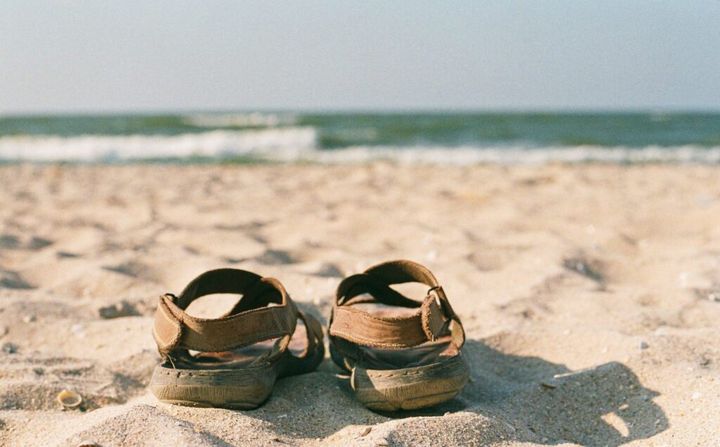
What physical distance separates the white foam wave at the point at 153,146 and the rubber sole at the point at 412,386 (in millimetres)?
10394

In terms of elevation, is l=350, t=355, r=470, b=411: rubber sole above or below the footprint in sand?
above

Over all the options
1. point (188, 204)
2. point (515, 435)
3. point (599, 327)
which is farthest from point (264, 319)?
point (188, 204)

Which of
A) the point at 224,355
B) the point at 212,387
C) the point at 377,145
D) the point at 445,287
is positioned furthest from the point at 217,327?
the point at 377,145

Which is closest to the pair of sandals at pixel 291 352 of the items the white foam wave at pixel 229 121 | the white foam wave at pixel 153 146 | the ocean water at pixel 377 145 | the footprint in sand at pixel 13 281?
the footprint in sand at pixel 13 281

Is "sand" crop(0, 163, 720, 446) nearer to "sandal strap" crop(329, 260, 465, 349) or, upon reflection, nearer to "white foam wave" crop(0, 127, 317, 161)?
"sandal strap" crop(329, 260, 465, 349)

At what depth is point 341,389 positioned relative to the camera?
1994 millimetres

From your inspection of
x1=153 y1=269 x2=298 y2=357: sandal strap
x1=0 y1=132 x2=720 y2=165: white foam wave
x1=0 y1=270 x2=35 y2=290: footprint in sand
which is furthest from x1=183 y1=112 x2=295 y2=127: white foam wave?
x1=153 y1=269 x2=298 y2=357: sandal strap

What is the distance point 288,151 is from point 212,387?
1163cm

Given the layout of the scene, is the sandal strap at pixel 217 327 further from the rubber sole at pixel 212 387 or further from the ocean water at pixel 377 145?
the ocean water at pixel 377 145

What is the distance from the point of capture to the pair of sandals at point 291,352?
70.5 inches

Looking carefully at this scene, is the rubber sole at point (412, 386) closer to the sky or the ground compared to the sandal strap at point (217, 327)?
closer to the ground

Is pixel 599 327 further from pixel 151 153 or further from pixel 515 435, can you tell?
pixel 151 153

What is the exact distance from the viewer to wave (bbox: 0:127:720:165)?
10.9 meters

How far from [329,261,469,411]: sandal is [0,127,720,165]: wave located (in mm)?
7839
